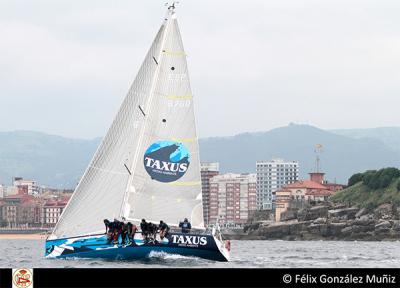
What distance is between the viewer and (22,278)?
19250 mm

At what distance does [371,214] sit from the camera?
167 m

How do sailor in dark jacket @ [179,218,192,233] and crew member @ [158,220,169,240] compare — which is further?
sailor in dark jacket @ [179,218,192,233]

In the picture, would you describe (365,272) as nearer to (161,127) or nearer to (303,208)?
(161,127)

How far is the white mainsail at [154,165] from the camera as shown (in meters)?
41.2

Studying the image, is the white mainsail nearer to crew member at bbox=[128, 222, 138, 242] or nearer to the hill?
crew member at bbox=[128, 222, 138, 242]

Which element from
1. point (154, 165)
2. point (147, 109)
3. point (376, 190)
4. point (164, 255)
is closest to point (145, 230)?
point (164, 255)

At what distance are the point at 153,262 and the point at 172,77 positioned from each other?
710 cm

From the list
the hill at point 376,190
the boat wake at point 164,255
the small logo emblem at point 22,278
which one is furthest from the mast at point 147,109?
the hill at point 376,190

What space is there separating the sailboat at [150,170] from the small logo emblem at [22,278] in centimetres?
2155

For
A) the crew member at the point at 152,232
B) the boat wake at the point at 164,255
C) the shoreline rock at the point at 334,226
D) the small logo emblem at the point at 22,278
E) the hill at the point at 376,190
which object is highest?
the hill at the point at 376,190

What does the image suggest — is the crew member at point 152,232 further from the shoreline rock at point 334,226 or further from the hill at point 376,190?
the hill at point 376,190

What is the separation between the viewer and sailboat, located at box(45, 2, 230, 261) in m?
41.2

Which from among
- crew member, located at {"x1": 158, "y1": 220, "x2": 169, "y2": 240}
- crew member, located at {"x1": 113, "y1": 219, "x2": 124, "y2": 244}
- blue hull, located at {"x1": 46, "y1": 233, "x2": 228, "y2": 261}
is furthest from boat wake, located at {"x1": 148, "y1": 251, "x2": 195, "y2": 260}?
crew member, located at {"x1": 113, "y1": 219, "x2": 124, "y2": 244}

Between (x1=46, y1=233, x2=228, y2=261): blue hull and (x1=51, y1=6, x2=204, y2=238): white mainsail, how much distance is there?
437 mm
